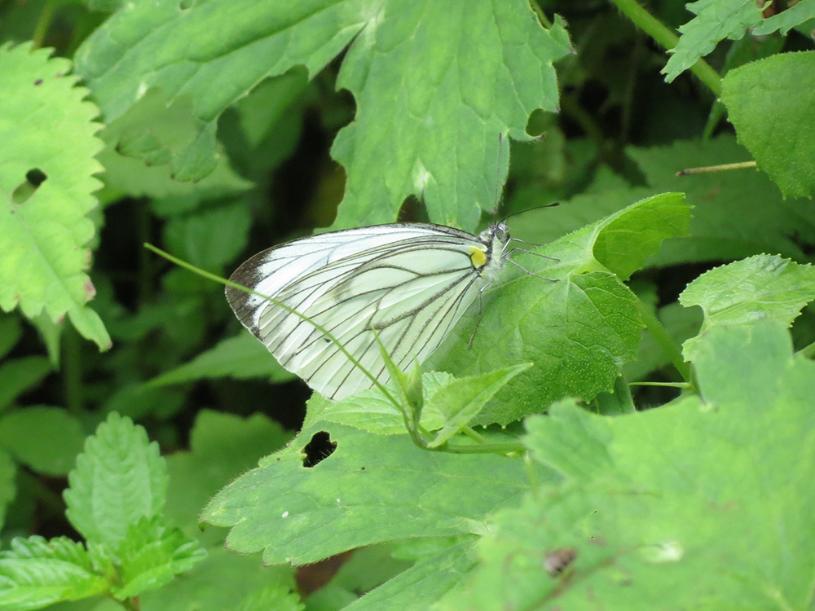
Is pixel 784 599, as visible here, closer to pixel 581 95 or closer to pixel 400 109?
pixel 400 109

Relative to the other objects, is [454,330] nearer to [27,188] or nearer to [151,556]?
[151,556]

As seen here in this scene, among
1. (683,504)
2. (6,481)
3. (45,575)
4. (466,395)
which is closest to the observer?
(683,504)

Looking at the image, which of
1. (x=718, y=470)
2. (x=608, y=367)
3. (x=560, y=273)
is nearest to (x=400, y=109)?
(x=560, y=273)

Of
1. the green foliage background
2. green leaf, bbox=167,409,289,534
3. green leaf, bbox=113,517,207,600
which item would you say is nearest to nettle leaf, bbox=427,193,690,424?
the green foliage background

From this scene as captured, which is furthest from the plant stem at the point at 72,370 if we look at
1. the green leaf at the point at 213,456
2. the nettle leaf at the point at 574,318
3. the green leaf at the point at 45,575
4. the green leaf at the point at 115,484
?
the nettle leaf at the point at 574,318

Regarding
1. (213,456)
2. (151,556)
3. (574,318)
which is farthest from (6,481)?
(574,318)

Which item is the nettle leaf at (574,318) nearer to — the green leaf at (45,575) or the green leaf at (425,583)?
the green leaf at (425,583)
